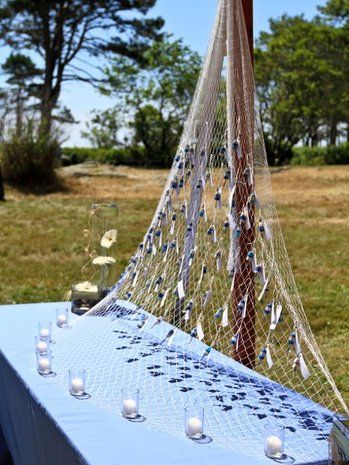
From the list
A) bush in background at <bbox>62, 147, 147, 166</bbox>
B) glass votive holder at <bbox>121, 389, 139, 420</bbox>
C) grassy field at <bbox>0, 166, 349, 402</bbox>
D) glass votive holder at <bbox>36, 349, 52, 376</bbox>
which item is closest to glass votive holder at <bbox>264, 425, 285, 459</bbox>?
glass votive holder at <bbox>121, 389, 139, 420</bbox>

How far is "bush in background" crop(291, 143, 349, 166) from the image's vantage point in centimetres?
2188

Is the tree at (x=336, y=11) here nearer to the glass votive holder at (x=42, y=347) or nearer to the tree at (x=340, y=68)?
the tree at (x=340, y=68)

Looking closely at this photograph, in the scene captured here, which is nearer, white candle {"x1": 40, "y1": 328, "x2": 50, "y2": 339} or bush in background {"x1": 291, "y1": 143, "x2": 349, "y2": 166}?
white candle {"x1": 40, "y1": 328, "x2": 50, "y2": 339}

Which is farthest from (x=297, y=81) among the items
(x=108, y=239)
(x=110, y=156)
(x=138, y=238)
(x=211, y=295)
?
(x=211, y=295)

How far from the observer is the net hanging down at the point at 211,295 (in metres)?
2.09

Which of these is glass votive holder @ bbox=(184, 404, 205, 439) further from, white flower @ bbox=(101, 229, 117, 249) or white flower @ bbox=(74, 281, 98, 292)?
white flower @ bbox=(101, 229, 117, 249)

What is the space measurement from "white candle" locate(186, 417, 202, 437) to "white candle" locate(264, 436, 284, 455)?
177mm

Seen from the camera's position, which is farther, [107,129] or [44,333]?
[107,129]

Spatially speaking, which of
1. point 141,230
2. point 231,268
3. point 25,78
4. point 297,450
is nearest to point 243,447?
point 297,450

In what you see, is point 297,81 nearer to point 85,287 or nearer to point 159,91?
point 159,91

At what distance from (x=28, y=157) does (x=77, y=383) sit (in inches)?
457

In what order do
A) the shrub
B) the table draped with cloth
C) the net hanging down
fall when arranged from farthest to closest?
the shrub → the net hanging down → the table draped with cloth

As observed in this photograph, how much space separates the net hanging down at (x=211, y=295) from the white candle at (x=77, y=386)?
46 millimetres

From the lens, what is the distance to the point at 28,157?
1334 cm
